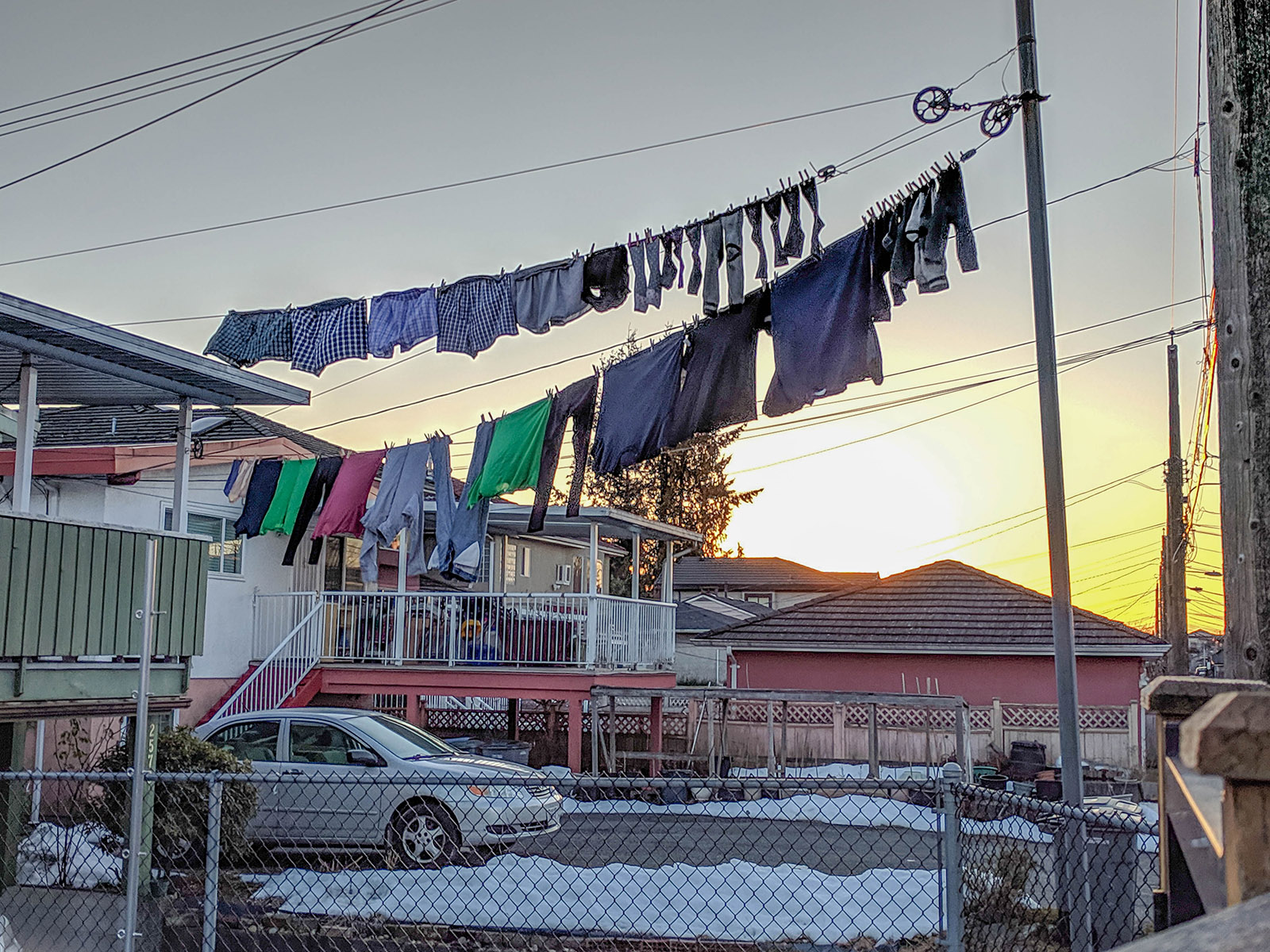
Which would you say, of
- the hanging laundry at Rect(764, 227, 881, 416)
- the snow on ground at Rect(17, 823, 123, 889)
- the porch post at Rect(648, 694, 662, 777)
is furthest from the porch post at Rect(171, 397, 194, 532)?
the porch post at Rect(648, 694, 662, 777)

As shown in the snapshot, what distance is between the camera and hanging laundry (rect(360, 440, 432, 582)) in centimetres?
1658

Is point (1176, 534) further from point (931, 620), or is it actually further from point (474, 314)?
point (474, 314)

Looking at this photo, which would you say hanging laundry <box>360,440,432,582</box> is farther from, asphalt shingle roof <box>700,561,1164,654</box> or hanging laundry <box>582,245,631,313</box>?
asphalt shingle roof <box>700,561,1164,654</box>

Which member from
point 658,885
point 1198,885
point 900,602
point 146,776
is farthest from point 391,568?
point 1198,885

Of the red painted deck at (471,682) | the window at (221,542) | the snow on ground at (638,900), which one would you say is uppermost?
the window at (221,542)

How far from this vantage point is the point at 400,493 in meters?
16.7

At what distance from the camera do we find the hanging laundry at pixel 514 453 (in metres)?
13.9

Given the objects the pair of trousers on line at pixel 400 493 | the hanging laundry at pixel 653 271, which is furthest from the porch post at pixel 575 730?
the hanging laundry at pixel 653 271

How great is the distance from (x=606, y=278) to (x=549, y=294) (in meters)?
0.70

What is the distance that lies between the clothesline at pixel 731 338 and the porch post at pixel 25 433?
3.82 m

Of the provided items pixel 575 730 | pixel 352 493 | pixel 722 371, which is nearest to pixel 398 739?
pixel 722 371

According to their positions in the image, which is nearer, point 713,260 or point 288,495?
point 713,260

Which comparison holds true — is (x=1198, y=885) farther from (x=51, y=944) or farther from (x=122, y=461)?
(x=122, y=461)

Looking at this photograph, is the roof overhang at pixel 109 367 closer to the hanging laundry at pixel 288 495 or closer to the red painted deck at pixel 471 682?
the hanging laundry at pixel 288 495
